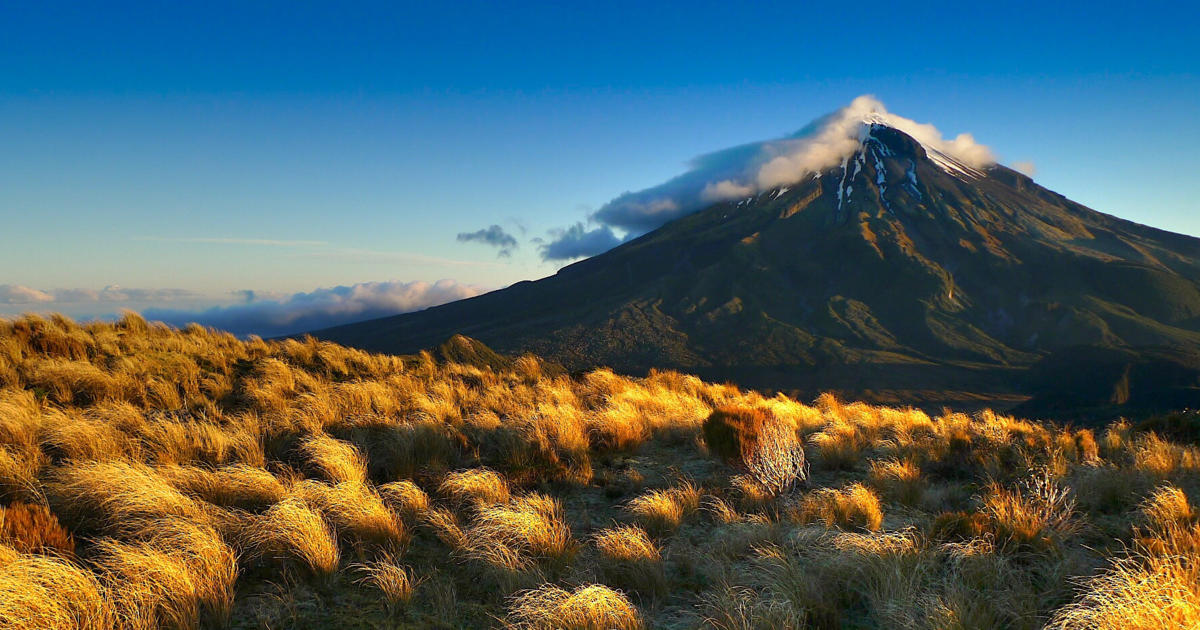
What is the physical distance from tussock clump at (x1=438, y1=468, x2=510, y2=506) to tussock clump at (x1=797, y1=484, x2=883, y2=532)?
2.86 metres

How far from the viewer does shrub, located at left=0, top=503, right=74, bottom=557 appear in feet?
12.4

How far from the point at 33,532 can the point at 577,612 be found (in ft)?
12.4

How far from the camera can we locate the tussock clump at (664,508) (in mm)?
5160

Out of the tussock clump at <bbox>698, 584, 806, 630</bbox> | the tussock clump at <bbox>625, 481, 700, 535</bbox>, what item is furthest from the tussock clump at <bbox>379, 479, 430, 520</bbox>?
the tussock clump at <bbox>698, 584, 806, 630</bbox>

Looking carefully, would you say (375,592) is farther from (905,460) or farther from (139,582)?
(905,460)

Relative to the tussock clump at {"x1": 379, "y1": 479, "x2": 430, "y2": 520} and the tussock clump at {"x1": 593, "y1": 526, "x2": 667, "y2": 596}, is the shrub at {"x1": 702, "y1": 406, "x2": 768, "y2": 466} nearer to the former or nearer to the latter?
the tussock clump at {"x1": 593, "y1": 526, "x2": 667, "y2": 596}

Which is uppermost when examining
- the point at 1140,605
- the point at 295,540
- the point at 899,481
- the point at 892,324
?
the point at 295,540

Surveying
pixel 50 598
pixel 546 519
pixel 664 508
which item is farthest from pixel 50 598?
pixel 664 508

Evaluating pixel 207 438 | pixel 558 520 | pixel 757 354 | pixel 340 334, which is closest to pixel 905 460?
pixel 558 520

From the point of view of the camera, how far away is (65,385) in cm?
832

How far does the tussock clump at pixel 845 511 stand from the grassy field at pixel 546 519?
0.10 feet

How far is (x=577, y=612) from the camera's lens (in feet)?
11.1

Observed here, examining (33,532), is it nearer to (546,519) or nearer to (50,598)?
(50,598)

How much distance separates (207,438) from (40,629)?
3.69m
